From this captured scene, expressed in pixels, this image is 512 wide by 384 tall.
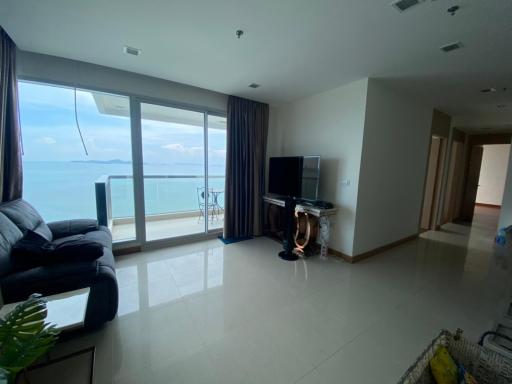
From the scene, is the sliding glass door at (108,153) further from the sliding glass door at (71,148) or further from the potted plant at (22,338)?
the potted plant at (22,338)

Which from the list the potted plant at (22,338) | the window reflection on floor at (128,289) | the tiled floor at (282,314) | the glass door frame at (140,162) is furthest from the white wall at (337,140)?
the potted plant at (22,338)

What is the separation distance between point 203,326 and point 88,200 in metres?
2.91

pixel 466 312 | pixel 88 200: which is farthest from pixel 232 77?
pixel 466 312

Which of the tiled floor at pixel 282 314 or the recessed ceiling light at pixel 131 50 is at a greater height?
the recessed ceiling light at pixel 131 50

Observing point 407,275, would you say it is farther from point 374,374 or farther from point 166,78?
point 166,78

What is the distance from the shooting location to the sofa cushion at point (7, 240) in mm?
1588

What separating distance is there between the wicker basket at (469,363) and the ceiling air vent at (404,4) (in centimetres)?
215

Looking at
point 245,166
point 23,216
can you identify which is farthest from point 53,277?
point 245,166

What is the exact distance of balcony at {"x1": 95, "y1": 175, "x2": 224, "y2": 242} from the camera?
13.0 feet

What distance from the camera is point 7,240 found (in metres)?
1.78

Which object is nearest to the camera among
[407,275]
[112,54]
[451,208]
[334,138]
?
[112,54]

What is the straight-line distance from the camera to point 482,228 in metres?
5.38

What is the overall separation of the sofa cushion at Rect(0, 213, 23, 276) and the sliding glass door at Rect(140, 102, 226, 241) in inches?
62.3

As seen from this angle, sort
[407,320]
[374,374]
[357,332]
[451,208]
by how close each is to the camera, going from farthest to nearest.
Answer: [451,208]
[407,320]
[357,332]
[374,374]
